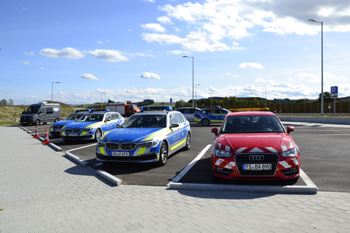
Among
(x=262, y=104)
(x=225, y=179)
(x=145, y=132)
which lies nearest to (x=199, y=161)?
(x=145, y=132)

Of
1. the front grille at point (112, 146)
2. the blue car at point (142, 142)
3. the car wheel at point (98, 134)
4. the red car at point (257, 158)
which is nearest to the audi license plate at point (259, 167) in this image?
the red car at point (257, 158)

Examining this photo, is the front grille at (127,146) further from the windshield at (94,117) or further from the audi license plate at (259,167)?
the windshield at (94,117)

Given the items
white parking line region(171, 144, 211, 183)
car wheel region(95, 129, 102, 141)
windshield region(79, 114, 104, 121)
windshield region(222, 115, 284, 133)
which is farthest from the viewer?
windshield region(79, 114, 104, 121)

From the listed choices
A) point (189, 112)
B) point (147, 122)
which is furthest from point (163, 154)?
point (189, 112)

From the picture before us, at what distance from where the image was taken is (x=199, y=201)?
4.95 m

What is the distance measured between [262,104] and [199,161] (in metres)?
59.9

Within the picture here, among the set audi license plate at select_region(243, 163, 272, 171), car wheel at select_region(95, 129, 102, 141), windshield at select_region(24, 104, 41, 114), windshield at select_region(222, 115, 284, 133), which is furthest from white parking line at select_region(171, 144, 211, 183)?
windshield at select_region(24, 104, 41, 114)

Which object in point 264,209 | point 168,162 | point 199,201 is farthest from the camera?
point 168,162

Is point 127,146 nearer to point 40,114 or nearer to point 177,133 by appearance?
point 177,133

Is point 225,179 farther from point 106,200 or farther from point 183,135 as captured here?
point 183,135

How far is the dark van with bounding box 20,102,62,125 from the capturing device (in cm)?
2931

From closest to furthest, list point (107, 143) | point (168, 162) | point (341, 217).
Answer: point (341, 217)
point (107, 143)
point (168, 162)

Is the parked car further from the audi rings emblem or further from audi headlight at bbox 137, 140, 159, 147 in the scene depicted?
the audi rings emblem

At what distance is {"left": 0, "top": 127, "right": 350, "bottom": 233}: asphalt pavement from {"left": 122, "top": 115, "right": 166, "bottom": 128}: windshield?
10.4ft
